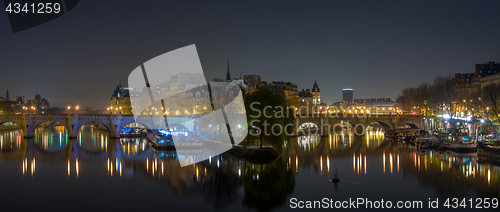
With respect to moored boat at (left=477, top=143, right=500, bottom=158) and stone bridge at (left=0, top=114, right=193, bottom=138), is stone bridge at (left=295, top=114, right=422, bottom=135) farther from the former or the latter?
moored boat at (left=477, top=143, right=500, bottom=158)

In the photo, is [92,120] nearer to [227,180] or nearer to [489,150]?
[227,180]

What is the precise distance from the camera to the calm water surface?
71.6 feet

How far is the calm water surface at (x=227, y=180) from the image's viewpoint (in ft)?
71.6

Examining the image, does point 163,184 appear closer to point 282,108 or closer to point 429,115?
point 282,108

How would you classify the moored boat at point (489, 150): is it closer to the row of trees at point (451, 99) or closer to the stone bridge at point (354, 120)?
the row of trees at point (451, 99)

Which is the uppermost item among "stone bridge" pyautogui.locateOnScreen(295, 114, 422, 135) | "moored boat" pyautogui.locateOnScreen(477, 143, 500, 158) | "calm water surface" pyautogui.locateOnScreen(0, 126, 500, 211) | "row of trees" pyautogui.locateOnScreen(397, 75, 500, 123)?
"row of trees" pyautogui.locateOnScreen(397, 75, 500, 123)

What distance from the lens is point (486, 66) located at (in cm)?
7556

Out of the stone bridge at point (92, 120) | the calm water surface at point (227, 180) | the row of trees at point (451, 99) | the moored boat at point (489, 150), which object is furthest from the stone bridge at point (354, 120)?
the moored boat at point (489, 150)

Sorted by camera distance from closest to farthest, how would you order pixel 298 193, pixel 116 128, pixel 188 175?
pixel 298 193, pixel 188 175, pixel 116 128

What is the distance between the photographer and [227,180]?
26.5m

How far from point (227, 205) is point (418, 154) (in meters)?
27.4

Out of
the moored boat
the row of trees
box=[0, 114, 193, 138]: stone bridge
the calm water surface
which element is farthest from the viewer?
box=[0, 114, 193, 138]: stone bridge

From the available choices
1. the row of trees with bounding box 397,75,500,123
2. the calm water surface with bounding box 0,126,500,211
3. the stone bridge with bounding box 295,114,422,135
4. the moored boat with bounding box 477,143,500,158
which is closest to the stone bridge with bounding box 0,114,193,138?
the calm water surface with bounding box 0,126,500,211

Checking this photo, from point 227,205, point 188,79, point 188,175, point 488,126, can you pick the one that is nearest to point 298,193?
point 227,205
